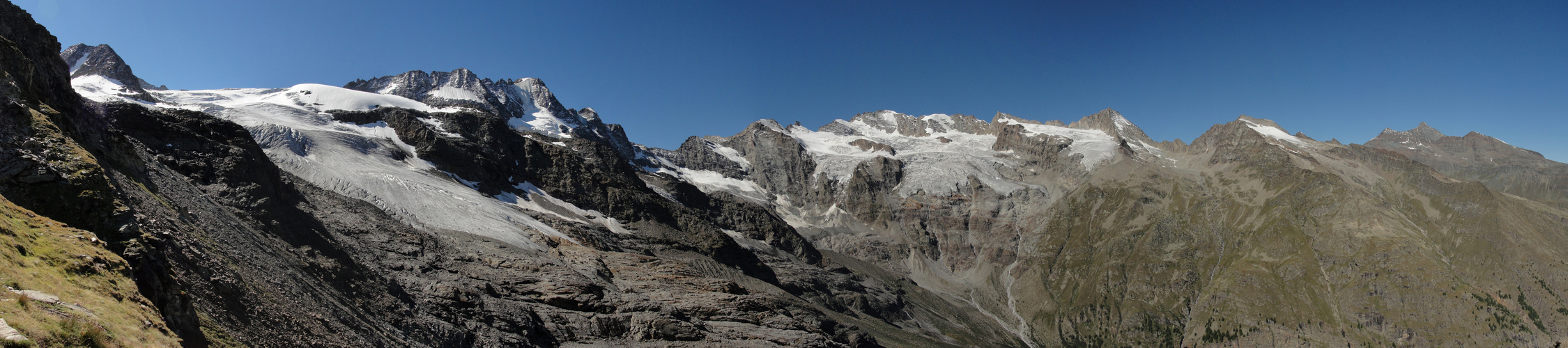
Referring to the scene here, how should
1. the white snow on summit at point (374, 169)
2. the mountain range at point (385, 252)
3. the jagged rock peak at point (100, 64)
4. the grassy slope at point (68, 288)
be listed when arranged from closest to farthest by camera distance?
the grassy slope at point (68, 288)
the mountain range at point (385, 252)
the white snow on summit at point (374, 169)
the jagged rock peak at point (100, 64)

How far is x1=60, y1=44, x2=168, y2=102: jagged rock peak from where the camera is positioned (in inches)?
6857

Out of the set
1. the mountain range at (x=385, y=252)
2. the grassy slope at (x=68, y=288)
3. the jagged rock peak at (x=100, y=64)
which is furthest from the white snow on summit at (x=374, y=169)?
the grassy slope at (x=68, y=288)

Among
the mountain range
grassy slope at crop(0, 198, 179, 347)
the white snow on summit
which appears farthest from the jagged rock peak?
grassy slope at crop(0, 198, 179, 347)

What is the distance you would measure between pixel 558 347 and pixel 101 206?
35493 mm

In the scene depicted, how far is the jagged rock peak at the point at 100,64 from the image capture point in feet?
571

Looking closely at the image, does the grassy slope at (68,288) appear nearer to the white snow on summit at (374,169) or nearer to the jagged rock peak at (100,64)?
the white snow on summit at (374,169)

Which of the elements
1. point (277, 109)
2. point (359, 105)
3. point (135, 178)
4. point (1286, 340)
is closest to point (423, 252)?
point (135, 178)

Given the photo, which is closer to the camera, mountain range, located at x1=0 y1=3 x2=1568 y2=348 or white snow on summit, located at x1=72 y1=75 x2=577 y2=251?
mountain range, located at x1=0 y1=3 x2=1568 y2=348

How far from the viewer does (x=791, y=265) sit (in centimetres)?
17538

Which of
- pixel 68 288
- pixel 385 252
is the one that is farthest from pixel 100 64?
pixel 68 288

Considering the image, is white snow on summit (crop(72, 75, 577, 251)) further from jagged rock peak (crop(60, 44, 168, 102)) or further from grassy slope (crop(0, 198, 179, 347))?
grassy slope (crop(0, 198, 179, 347))

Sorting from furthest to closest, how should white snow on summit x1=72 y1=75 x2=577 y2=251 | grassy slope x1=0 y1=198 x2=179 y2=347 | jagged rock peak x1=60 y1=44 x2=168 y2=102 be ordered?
jagged rock peak x1=60 y1=44 x2=168 y2=102
white snow on summit x1=72 y1=75 x2=577 y2=251
grassy slope x1=0 y1=198 x2=179 y2=347

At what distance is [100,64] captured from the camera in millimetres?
176125

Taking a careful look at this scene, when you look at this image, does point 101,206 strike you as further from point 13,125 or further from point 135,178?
point 135,178
